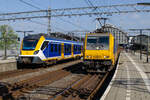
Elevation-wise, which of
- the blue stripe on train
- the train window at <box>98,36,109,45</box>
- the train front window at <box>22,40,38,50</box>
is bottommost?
the blue stripe on train

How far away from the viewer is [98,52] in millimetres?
14156

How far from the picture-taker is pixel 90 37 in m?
14.8

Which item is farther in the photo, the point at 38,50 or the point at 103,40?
the point at 38,50

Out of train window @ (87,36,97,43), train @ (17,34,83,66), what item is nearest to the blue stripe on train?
train @ (17,34,83,66)

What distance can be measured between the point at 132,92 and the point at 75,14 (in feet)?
59.6

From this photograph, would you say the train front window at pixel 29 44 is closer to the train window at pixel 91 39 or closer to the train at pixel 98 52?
the train at pixel 98 52

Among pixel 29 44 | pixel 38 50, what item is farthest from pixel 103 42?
pixel 29 44

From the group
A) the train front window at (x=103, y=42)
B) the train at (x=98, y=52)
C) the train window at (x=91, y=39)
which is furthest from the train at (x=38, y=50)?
the train front window at (x=103, y=42)

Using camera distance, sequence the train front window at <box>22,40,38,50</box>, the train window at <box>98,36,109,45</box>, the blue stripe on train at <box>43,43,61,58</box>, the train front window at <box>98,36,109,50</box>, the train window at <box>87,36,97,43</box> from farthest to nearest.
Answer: the blue stripe on train at <box>43,43,61,58</box> → the train front window at <box>22,40,38,50</box> → the train window at <box>87,36,97,43</box> → the train window at <box>98,36,109,45</box> → the train front window at <box>98,36,109,50</box>

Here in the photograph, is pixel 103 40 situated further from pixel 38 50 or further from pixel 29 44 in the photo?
pixel 29 44

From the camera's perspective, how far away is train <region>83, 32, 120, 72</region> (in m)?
14.0

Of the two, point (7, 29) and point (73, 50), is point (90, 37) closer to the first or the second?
point (73, 50)

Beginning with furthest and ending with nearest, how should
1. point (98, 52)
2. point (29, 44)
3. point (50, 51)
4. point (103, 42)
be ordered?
point (50, 51) < point (29, 44) < point (103, 42) < point (98, 52)

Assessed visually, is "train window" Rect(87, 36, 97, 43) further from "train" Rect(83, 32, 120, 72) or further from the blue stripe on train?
the blue stripe on train
